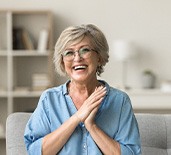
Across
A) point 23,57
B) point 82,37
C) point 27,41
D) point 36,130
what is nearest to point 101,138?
point 36,130

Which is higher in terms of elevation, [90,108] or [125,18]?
[125,18]

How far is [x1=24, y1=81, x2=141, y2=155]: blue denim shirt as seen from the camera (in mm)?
1819

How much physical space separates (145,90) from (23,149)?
333 cm

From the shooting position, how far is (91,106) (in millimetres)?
1786

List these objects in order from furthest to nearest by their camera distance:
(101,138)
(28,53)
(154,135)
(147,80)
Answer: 1. (147,80)
2. (28,53)
3. (154,135)
4. (101,138)

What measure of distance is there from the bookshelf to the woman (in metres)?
3.21

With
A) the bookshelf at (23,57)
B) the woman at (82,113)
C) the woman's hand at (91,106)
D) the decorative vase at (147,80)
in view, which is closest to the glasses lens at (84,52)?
the woman at (82,113)

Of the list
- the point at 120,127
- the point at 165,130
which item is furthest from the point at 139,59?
the point at 120,127

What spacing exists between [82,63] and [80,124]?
0.26 metres

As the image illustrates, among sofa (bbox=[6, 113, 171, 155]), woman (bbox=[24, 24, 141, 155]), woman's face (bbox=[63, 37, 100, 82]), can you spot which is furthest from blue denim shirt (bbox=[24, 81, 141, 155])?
sofa (bbox=[6, 113, 171, 155])

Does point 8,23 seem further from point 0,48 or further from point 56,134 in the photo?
point 56,134

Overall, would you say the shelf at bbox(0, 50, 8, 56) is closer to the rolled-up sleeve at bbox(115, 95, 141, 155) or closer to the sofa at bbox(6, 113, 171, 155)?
the sofa at bbox(6, 113, 171, 155)

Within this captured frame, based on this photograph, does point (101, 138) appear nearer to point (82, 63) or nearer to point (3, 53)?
point (82, 63)

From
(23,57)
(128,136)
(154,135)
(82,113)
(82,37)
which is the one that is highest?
(82,37)
